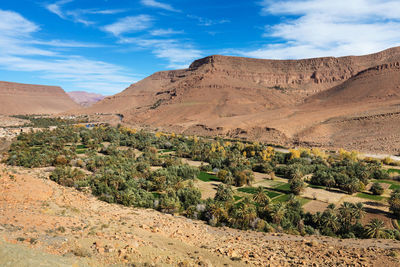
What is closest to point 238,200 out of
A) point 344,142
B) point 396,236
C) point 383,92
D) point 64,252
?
point 396,236

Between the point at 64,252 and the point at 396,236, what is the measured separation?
2727cm

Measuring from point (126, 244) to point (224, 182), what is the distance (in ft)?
109

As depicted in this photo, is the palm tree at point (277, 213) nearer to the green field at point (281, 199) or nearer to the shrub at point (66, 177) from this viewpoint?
the green field at point (281, 199)

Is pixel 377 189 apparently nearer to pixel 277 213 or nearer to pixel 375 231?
pixel 375 231

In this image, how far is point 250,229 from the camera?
2556cm

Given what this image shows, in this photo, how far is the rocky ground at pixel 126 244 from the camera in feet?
41.5

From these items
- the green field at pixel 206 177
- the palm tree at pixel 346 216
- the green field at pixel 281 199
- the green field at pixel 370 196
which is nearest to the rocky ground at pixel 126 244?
the palm tree at pixel 346 216

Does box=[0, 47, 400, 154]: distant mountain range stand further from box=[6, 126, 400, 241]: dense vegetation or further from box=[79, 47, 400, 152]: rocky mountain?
box=[6, 126, 400, 241]: dense vegetation

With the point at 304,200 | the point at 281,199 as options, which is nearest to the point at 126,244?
the point at 281,199

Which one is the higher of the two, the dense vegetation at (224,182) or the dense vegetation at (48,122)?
the dense vegetation at (48,122)

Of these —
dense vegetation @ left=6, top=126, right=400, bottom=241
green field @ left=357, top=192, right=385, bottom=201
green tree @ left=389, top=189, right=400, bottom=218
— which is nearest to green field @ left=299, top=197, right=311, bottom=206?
dense vegetation @ left=6, top=126, right=400, bottom=241

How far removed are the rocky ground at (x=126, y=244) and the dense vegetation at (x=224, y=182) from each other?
6.23 meters

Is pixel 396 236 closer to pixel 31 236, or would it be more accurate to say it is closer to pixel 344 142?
pixel 31 236

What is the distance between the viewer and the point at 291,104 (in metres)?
154
